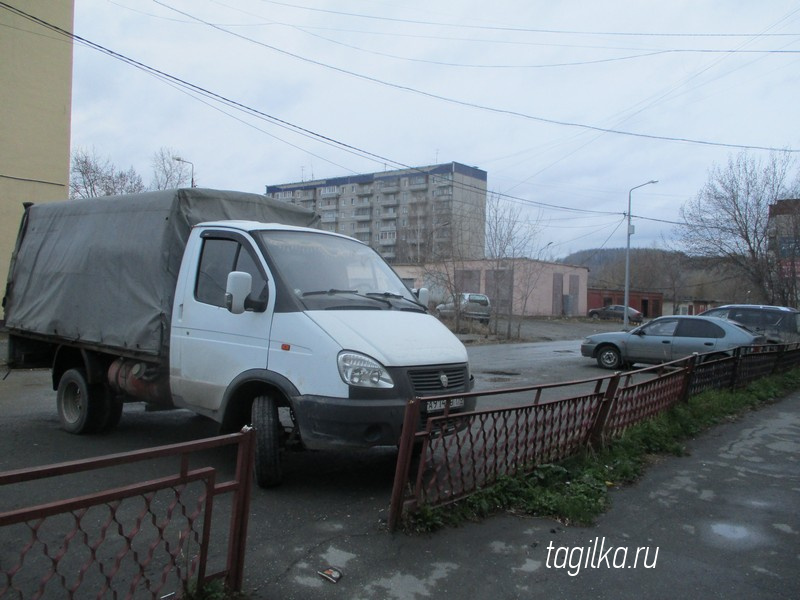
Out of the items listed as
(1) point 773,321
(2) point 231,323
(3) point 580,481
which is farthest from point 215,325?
(1) point 773,321

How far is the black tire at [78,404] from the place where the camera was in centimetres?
684

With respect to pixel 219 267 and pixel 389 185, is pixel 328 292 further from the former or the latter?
pixel 389 185

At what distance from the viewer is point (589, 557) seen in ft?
13.2

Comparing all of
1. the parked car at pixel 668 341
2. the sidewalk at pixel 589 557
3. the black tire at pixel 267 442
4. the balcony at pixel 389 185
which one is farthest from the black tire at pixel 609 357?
the balcony at pixel 389 185

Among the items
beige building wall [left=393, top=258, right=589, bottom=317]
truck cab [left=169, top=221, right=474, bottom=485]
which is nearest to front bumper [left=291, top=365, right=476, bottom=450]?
truck cab [left=169, top=221, right=474, bottom=485]

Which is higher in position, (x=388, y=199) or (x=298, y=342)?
(x=388, y=199)

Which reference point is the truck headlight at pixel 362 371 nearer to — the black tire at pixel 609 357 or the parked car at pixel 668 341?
the parked car at pixel 668 341

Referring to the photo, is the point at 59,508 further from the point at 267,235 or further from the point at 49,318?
the point at 49,318

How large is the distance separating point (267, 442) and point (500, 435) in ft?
6.09

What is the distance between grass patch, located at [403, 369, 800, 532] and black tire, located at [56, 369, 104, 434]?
437cm

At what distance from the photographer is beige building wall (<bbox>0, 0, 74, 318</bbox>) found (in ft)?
63.7

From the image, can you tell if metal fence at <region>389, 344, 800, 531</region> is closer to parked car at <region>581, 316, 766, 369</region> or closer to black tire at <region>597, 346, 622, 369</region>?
parked car at <region>581, 316, 766, 369</region>

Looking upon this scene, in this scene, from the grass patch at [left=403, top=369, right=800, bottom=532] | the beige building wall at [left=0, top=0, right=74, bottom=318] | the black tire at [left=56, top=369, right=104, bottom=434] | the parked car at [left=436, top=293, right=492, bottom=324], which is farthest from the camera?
the parked car at [left=436, top=293, right=492, bottom=324]

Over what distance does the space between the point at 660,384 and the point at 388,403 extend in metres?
4.49
